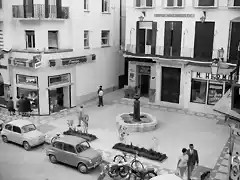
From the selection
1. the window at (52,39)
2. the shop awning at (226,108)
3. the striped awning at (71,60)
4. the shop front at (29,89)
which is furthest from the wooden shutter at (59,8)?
the shop awning at (226,108)

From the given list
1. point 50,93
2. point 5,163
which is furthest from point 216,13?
point 5,163

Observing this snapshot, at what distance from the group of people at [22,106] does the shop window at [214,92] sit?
1347cm

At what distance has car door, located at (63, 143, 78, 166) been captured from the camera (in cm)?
1475

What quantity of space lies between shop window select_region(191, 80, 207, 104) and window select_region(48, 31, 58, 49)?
10994 mm

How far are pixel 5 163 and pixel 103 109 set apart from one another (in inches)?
414

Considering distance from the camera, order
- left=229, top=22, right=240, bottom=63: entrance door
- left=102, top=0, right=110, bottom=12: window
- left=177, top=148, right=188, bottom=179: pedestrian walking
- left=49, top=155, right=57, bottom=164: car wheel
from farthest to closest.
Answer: left=102, top=0, right=110, bottom=12: window → left=229, top=22, right=240, bottom=63: entrance door → left=49, top=155, right=57, bottom=164: car wheel → left=177, top=148, right=188, bottom=179: pedestrian walking

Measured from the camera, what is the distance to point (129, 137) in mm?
19094

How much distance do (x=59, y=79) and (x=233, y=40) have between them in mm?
13104

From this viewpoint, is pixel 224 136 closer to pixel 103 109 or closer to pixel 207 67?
pixel 207 67

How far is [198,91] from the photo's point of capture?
24.6m

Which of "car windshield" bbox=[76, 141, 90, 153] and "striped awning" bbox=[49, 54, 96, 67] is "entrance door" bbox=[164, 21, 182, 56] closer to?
"striped awning" bbox=[49, 54, 96, 67]

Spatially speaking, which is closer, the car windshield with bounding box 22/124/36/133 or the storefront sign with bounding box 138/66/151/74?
the car windshield with bounding box 22/124/36/133

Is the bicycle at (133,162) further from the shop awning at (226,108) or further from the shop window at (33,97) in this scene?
the shop window at (33,97)

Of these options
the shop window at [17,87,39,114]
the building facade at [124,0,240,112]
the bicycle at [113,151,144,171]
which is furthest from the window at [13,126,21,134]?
the building facade at [124,0,240,112]
